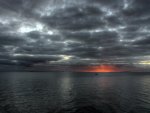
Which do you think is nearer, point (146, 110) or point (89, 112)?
point (89, 112)

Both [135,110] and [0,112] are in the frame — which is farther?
[135,110]

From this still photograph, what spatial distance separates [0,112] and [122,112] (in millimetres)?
37522

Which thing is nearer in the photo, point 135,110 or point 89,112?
point 89,112

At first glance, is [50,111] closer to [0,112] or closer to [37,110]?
[37,110]

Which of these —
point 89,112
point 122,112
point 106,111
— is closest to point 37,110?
point 89,112

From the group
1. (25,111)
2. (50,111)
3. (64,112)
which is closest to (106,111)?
(64,112)

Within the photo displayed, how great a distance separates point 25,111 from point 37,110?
3.72 metres

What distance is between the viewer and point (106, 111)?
1719 inches

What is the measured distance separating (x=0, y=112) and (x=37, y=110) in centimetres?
1096

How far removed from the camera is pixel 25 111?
44.7 meters

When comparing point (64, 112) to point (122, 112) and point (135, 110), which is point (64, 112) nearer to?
point (122, 112)

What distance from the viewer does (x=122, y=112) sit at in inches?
1706

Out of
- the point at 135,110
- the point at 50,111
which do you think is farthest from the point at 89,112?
the point at 135,110

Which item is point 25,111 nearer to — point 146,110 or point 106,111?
point 106,111
